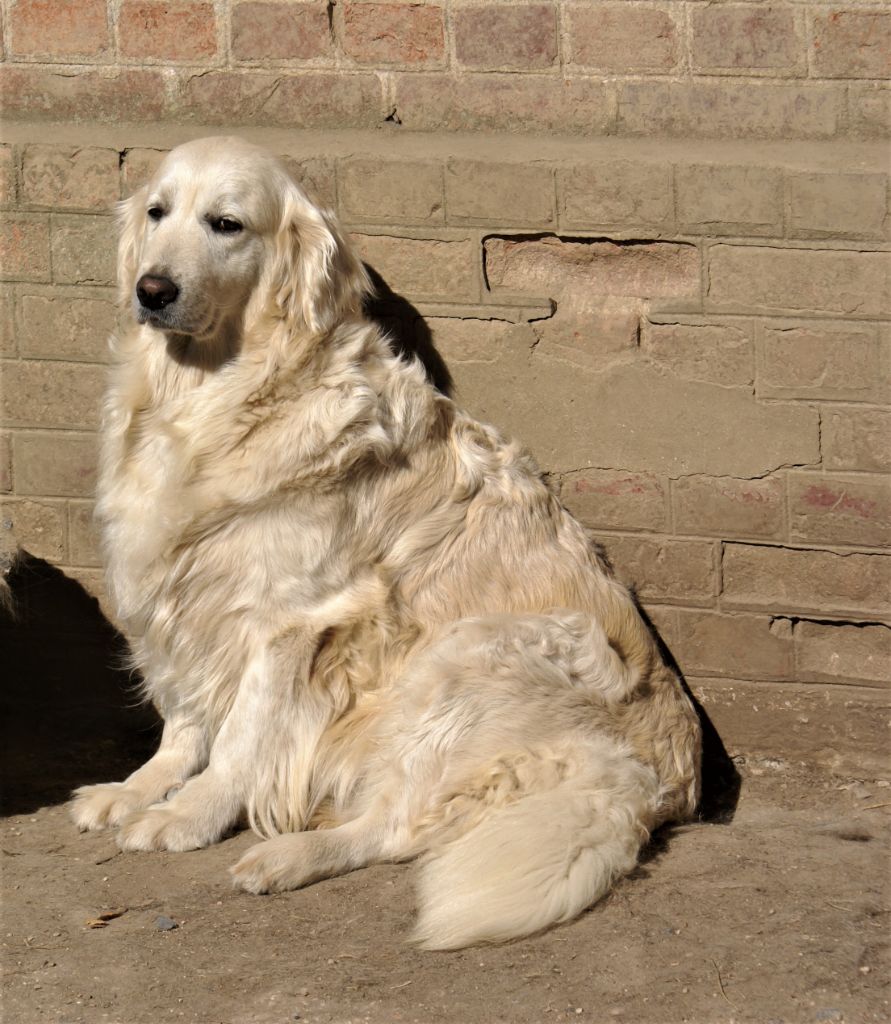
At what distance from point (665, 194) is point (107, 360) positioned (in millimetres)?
2095

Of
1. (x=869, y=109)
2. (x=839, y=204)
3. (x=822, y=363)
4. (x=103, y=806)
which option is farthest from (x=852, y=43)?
(x=103, y=806)

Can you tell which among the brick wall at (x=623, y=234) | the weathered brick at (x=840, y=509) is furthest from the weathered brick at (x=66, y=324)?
the weathered brick at (x=840, y=509)

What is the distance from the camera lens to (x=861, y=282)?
423 centimetres

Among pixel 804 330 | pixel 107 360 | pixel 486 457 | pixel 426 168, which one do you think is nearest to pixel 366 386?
pixel 486 457

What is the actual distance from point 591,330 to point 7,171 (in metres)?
2.17

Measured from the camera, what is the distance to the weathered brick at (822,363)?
425 cm

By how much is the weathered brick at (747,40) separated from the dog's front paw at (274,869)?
293 centimetres

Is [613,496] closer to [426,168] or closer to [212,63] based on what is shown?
[426,168]

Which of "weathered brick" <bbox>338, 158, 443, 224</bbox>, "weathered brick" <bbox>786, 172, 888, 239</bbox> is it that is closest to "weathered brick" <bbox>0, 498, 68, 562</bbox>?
"weathered brick" <bbox>338, 158, 443, 224</bbox>

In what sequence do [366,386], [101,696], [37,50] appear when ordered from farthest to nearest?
[101,696] < [37,50] < [366,386]

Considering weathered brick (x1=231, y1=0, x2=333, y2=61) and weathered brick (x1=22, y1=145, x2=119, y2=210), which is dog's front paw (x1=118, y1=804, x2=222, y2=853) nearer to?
weathered brick (x1=22, y1=145, x2=119, y2=210)

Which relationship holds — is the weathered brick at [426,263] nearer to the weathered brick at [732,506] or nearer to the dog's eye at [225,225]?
the dog's eye at [225,225]

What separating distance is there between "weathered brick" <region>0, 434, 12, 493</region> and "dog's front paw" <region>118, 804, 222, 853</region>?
1.59 m

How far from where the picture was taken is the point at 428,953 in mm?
3057
